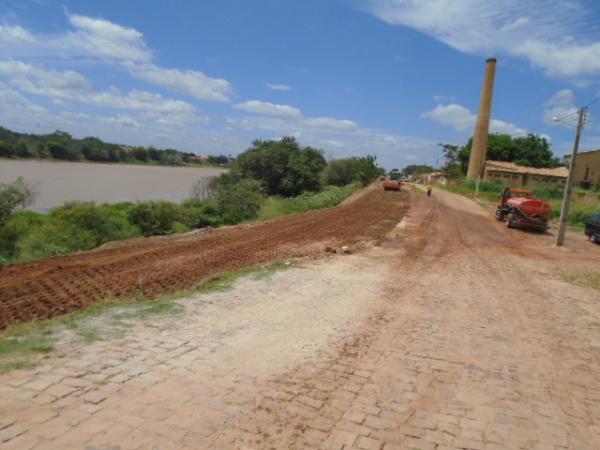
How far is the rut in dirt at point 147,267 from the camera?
7008mm

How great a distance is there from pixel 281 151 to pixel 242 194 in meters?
14.0

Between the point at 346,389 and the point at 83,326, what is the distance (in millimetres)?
3465

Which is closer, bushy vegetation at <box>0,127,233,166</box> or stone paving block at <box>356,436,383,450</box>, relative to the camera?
stone paving block at <box>356,436,383,450</box>

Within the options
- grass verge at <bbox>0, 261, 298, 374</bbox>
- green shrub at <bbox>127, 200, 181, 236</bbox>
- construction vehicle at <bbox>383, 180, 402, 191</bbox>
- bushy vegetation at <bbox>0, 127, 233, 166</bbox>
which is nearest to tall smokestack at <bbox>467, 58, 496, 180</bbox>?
construction vehicle at <bbox>383, 180, 402, 191</bbox>

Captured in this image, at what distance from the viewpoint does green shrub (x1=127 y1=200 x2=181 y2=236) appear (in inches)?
1073

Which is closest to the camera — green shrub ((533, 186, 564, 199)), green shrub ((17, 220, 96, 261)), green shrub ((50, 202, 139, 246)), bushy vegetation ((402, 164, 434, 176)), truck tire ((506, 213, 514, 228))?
green shrub ((17, 220, 96, 261))

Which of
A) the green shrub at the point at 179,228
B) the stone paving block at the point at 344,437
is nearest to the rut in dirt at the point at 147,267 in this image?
the stone paving block at the point at 344,437

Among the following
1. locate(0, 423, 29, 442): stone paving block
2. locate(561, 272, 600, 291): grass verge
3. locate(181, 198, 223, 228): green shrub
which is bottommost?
locate(181, 198, 223, 228): green shrub

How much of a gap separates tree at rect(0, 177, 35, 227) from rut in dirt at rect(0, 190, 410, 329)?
6.23m

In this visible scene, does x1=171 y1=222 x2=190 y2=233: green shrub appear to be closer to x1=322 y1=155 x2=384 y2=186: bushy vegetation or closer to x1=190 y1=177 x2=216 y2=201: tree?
x1=190 y1=177 x2=216 y2=201: tree

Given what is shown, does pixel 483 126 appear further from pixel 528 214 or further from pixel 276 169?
pixel 528 214

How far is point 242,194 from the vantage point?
35.3 metres

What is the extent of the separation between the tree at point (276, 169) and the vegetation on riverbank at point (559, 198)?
56.7ft

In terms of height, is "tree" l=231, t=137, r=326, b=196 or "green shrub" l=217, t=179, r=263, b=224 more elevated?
"tree" l=231, t=137, r=326, b=196
